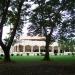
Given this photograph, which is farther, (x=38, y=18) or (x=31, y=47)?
(x=31, y=47)

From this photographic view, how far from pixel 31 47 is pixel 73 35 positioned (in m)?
59.0

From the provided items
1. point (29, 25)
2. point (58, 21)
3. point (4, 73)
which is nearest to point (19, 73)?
point (4, 73)

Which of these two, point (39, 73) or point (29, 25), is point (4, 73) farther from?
point (29, 25)

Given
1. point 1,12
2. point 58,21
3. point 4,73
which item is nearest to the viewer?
point 4,73

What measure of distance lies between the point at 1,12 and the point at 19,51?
6410 centimetres

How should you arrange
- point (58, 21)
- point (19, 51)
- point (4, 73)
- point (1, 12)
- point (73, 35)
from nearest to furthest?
1. point (4, 73)
2. point (1, 12)
3. point (58, 21)
4. point (73, 35)
5. point (19, 51)

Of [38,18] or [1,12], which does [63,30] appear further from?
[1,12]

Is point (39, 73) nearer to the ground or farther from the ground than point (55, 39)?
nearer to the ground

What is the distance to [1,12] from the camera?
34.7 metres

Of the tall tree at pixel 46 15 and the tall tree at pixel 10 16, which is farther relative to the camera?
the tall tree at pixel 46 15

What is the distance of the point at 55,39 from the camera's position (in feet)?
141

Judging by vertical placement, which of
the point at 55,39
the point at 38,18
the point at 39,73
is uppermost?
the point at 38,18

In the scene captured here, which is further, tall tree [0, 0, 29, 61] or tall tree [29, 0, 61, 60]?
tall tree [29, 0, 61, 60]

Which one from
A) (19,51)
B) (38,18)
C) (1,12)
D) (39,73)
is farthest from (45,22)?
(19,51)
